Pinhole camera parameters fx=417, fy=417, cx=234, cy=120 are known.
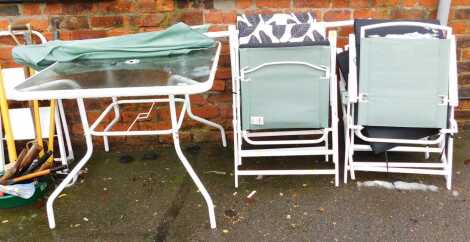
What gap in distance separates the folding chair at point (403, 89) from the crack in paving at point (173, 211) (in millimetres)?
1096

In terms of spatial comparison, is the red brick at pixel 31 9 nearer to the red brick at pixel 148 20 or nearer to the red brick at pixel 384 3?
the red brick at pixel 148 20

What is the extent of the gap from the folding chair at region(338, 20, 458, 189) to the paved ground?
0.27m

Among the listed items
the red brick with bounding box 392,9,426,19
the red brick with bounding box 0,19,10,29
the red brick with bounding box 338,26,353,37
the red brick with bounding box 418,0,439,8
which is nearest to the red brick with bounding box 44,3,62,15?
the red brick with bounding box 0,19,10,29

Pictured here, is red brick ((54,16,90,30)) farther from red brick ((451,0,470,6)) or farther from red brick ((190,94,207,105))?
red brick ((451,0,470,6))

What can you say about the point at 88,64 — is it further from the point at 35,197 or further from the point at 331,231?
the point at 331,231

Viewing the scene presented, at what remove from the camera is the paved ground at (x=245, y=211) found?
2277mm

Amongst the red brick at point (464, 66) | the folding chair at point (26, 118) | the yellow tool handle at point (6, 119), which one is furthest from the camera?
the red brick at point (464, 66)

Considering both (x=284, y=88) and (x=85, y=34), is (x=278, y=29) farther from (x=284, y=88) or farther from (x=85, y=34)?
(x=85, y=34)

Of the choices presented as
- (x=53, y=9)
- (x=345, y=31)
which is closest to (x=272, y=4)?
(x=345, y=31)

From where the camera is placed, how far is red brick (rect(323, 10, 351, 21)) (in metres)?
3.00

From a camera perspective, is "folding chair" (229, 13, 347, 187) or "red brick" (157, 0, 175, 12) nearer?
"folding chair" (229, 13, 347, 187)

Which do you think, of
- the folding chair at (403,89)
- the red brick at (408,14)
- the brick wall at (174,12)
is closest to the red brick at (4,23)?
the brick wall at (174,12)

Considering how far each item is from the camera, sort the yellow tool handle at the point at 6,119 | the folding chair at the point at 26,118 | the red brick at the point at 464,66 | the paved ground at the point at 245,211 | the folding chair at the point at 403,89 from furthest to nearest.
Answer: the red brick at the point at 464,66 < the folding chair at the point at 26,118 < the yellow tool handle at the point at 6,119 < the folding chair at the point at 403,89 < the paved ground at the point at 245,211

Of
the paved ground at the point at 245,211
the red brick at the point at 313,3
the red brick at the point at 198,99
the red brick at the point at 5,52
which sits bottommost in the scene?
the paved ground at the point at 245,211
